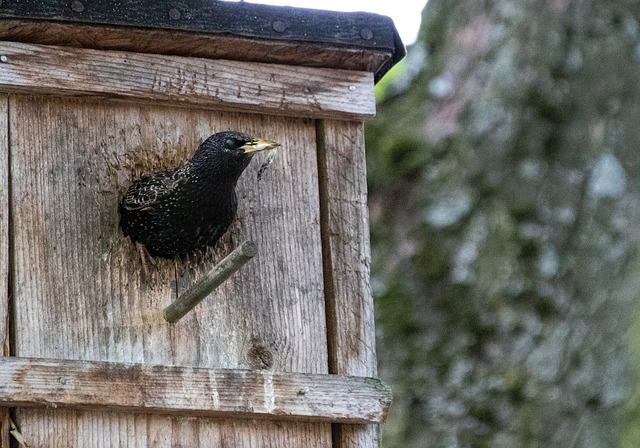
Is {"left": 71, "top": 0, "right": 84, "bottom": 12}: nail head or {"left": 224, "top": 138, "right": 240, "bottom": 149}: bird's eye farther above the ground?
{"left": 71, "top": 0, "right": 84, "bottom": 12}: nail head

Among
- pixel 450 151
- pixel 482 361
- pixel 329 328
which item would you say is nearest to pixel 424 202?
pixel 450 151

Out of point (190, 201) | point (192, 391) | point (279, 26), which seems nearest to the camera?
point (192, 391)

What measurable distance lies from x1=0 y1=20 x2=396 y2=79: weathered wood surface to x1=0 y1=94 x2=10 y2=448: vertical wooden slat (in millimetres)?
204

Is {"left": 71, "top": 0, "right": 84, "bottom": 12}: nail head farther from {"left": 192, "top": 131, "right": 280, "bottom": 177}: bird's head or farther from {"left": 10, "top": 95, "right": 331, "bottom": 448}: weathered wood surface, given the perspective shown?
{"left": 192, "top": 131, "right": 280, "bottom": 177}: bird's head

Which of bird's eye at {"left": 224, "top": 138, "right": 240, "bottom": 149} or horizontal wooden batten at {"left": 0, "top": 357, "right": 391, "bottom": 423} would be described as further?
bird's eye at {"left": 224, "top": 138, "right": 240, "bottom": 149}

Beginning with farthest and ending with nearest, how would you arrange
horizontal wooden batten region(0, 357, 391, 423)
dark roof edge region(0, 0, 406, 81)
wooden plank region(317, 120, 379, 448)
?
wooden plank region(317, 120, 379, 448), dark roof edge region(0, 0, 406, 81), horizontal wooden batten region(0, 357, 391, 423)

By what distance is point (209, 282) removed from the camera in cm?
396

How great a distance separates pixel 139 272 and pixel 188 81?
56 centimetres

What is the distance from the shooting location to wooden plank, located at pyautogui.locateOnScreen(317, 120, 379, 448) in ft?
14.5

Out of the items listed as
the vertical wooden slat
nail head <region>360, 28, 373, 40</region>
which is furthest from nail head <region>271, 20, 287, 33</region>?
the vertical wooden slat

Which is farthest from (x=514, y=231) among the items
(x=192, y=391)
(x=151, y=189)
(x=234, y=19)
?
(x=192, y=391)

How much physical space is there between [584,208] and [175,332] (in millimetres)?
2504

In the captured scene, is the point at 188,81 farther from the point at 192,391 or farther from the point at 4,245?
the point at 192,391

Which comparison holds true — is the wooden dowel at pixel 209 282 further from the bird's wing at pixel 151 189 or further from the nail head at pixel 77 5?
the nail head at pixel 77 5
